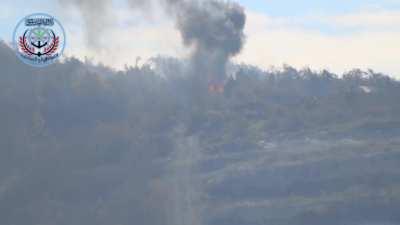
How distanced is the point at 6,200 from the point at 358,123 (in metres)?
18.6

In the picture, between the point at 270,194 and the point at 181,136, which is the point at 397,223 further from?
the point at 181,136

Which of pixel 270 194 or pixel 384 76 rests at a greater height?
pixel 384 76

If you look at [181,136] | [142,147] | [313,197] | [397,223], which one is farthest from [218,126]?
[397,223]

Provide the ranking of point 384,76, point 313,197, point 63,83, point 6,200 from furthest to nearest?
point 384,76 → point 63,83 → point 6,200 → point 313,197

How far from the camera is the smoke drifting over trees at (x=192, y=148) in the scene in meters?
36.3

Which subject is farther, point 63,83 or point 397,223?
point 63,83

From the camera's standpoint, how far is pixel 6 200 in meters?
39.6

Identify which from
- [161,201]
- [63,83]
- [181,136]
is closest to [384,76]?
[181,136]

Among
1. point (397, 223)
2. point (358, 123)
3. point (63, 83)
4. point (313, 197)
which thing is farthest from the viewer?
point (63, 83)

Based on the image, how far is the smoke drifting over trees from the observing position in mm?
36281

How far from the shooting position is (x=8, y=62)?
2037 inches

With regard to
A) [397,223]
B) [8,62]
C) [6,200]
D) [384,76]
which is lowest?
[397,223]

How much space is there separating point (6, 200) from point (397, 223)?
1706cm

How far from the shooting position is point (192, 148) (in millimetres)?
44219
